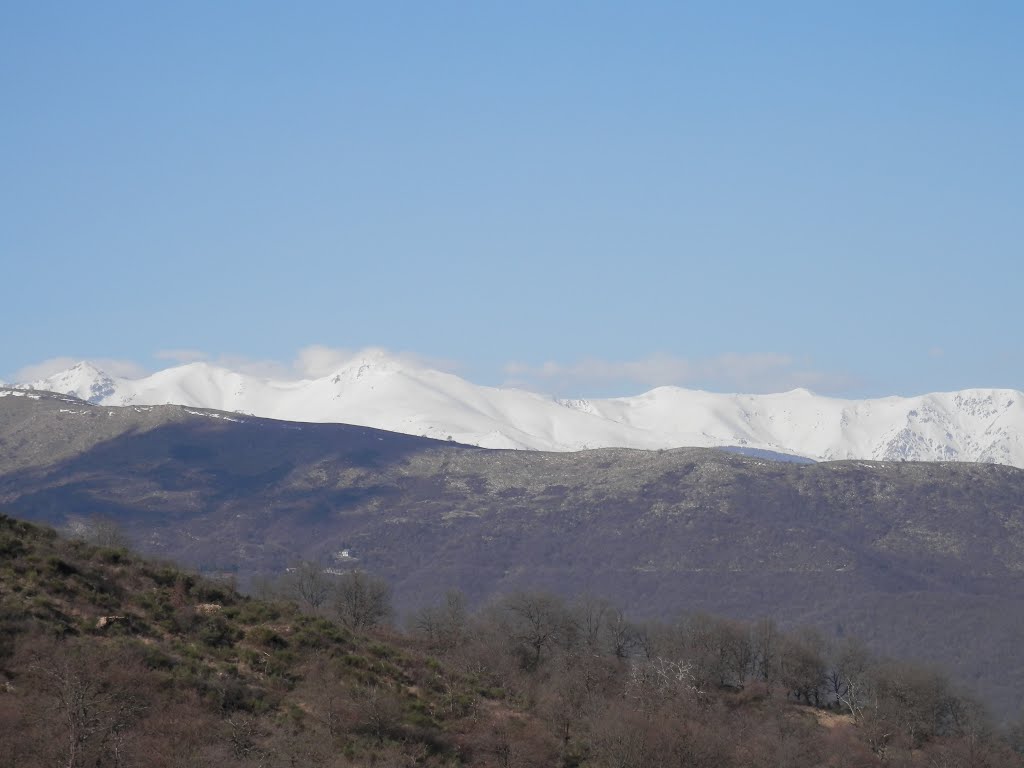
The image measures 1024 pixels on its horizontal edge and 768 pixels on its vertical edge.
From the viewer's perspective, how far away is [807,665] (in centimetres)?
10288

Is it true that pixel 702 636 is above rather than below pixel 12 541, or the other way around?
below

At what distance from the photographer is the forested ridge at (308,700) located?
4250 centimetres

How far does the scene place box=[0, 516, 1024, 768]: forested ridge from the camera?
4250cm

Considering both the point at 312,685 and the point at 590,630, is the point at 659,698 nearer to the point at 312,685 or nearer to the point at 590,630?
the point at 312,685

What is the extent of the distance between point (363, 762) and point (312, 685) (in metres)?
6.03

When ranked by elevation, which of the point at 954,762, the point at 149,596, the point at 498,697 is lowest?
the point at 954,762

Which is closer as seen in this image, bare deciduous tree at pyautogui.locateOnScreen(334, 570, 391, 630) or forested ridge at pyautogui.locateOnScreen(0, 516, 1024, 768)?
forested ridge at pyautogui.locateOnScreen(0, 516, 1024, 768)

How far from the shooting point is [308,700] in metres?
49.3

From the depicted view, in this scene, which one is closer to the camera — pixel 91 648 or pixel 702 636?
pixel 91 648

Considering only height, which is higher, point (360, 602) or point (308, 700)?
point (308, 700)

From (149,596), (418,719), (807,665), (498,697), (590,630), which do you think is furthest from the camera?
(590,630)

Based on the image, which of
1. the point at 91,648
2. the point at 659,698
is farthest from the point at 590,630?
the point at 91,648

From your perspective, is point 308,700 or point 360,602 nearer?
point 308,700

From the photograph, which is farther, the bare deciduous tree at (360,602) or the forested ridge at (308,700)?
the bare deciduous tree at (360,602)
